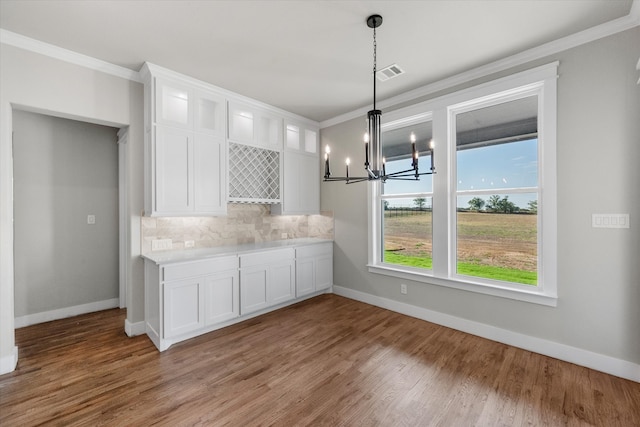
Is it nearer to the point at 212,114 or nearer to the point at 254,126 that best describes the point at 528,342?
the point at 254,126

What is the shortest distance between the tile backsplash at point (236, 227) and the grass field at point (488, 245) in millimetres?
1450

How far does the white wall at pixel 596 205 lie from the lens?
219cm

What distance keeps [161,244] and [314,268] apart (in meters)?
2.09

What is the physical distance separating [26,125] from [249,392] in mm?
3979

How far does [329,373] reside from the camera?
2.29 meters

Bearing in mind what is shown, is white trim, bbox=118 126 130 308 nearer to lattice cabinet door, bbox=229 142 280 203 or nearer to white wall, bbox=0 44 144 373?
white wall, bbox=0 44 144 373

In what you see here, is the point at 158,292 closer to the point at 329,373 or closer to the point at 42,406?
the point at 42,406

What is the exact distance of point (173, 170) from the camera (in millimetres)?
2988

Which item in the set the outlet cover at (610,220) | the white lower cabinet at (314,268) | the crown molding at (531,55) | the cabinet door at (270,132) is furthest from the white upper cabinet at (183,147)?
the outlet cover at (610,220)

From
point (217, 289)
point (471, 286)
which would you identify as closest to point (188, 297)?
point (217, 289)

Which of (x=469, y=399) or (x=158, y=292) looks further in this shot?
(x=158, y=292)

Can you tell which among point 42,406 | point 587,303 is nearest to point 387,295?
point 587,303

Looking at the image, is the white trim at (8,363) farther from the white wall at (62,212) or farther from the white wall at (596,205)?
the white wall at (596,205)

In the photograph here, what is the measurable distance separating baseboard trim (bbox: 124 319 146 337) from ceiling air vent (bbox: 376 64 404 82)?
379 centimetres
